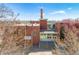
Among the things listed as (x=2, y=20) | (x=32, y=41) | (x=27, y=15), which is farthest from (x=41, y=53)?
(x=2, y=20)

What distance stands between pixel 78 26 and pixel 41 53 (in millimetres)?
712

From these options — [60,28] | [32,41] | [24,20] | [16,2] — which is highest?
[16,2]

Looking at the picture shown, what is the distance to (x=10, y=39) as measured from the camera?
210cm

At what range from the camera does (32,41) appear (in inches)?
83.0

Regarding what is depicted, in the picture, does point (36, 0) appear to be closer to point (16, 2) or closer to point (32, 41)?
point (16, 2)

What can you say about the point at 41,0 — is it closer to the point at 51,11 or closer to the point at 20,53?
the point at 51,11

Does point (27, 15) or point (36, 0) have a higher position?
point (36, 0)

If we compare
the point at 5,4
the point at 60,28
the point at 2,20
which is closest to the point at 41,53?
the point at 60,28

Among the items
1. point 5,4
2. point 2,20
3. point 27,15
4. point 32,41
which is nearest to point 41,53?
point 32,41

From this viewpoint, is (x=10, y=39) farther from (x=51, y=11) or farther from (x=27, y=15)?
(x=51, y=11)

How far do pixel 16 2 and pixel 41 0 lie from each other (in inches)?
15.3

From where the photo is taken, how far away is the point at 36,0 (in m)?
2.12
